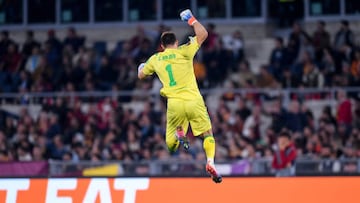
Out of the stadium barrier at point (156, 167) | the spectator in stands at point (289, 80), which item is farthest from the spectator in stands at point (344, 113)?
the stadium barrier at point (156, 167)

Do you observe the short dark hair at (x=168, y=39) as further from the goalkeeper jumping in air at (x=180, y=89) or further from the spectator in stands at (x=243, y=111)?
the spectator in stands at (x=243, y=111)

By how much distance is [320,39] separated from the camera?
94.8 ft

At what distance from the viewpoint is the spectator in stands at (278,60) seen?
28578 mm

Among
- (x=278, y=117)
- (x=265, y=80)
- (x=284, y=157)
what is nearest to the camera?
(x=284, y=157)

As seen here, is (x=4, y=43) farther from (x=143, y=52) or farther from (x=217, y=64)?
(x=217, y=64)

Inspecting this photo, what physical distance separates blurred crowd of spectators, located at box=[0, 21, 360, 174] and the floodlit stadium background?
0.09ft

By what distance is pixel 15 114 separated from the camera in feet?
97.5

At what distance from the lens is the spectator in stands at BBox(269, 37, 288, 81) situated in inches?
1125

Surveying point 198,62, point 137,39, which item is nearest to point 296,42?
point 198,62

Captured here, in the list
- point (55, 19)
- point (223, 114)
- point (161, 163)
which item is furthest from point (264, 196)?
point (55, 19)

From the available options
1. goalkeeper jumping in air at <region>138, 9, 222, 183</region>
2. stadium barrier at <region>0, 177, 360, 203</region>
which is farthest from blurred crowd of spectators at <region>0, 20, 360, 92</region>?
goalkeeper jumping in air at <region>138, 9, 222, 183</region>

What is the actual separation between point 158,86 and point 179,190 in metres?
9.66

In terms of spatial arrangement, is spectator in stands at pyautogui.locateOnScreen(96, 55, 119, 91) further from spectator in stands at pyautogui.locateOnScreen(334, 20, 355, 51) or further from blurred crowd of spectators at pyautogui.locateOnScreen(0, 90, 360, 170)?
spectator in stands at pyautogui.locateOnScreen(334, 20, 355, 51)

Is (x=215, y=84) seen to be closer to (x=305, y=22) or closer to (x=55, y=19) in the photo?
(x=305, y=22)
